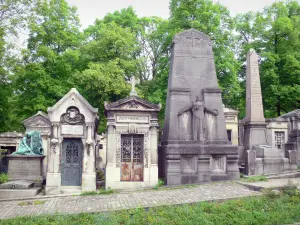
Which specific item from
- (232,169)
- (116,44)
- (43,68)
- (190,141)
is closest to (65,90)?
(43,68)

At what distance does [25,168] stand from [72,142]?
2593 mm

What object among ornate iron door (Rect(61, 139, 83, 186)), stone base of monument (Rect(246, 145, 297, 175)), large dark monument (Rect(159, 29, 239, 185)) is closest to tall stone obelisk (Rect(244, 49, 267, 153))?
stone base of monument (Rect(246, 145, 297, 175))

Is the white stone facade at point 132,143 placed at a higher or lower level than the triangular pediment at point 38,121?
lower

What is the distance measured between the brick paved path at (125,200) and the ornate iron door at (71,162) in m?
1.58

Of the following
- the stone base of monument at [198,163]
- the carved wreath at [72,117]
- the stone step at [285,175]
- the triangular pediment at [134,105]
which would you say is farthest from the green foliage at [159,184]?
the stone step at [285,175]

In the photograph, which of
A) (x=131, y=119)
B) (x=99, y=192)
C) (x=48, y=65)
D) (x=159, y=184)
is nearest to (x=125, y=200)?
(x=99, y=192)

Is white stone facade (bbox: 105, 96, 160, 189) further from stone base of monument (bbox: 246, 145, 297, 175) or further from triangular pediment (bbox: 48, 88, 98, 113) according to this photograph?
stone base of monument (bbox: 246, 145, 297, 175)

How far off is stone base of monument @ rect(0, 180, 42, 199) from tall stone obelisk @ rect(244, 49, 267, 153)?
10.7 metres

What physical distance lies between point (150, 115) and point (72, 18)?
55.1 ft

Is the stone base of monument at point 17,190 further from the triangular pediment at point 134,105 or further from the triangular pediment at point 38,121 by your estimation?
the triangular pediment at point 38,121

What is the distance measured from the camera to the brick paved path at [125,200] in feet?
29.8

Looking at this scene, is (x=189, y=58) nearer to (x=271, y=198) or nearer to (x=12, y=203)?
(x=271, y=198)

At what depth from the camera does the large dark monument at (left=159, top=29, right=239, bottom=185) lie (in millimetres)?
13031

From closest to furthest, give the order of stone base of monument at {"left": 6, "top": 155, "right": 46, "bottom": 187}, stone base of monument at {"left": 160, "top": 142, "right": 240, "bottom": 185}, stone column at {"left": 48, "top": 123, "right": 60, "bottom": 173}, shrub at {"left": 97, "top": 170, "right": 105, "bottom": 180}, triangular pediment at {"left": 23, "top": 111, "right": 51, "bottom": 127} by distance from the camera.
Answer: stone column at {"left": 48, "top": 123, "right": 60, "bottom": 173}, stone base of monument at {"left": 160, "top": 142, "right": 240, "bottom": 185}, stone base of monument at {"left": 6, "top": 155, "right": 46, "bottom": 187}, shrub at {"left": 97, "top": 170, "right": 105, "bottom": 180}, triangular pediment at {"left": 23, "top": 111, "right": 51, "bottom": 127}
